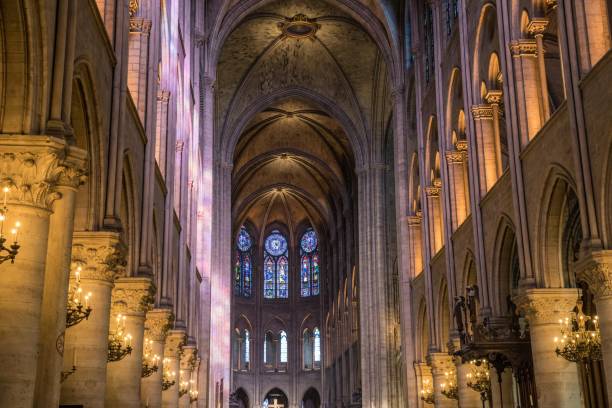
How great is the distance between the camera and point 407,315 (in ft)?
110

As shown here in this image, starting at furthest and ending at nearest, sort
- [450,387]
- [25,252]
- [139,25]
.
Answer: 1. [450,387]
2. [139,25]
3. [25,252]

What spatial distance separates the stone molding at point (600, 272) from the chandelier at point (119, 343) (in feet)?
28.1

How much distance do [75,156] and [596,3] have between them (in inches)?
412

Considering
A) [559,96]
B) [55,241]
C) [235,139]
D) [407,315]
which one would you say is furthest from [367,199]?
→ [55,241]

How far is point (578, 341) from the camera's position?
1641cm

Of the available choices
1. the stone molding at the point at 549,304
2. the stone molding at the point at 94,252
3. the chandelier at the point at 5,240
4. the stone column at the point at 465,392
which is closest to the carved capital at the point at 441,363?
the stone column at the point at 465,392

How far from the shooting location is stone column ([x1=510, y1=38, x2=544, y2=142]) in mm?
19453

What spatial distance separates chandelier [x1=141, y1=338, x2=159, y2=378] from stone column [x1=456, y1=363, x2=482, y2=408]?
9.85 metres

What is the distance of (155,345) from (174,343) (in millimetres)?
3528

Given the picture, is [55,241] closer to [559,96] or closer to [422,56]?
[559,96]

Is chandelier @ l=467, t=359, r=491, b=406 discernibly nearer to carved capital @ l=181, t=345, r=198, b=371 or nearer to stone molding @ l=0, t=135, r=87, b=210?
carved capital @ l=181, t=345, r=198, b=371

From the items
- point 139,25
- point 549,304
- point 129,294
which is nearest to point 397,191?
point 549,304

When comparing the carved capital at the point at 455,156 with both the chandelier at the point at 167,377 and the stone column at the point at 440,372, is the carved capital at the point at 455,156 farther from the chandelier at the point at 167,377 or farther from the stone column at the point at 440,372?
the chandelier at the point at 167,377

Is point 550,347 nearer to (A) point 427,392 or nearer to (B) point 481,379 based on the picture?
(B) point 481,379
